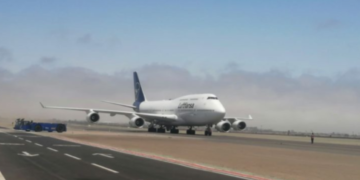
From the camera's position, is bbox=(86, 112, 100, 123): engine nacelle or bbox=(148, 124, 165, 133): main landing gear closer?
bbox=(86, 112, 100, 123): engine nacelle

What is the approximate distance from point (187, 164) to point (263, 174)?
4.38 m

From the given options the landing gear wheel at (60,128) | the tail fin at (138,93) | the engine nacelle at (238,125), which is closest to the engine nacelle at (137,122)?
the landing gear wheel at (60,128)

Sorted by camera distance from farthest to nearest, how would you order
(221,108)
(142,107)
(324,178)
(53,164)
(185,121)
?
(142,107) < (185,121) < (221,108) < (53,164) < (324,178)

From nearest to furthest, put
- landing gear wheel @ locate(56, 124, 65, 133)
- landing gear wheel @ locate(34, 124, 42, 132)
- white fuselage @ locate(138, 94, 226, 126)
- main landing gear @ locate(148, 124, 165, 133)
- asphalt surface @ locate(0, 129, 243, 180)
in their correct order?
asphalt surface @ locate(0, 129, 243, 180) → white fuselage @ locate(138, 94, 226, 126) → landing gear wheel @ locate(56, 124, 65, 133) → landing gear wheel @ locate(34, 124, 42, 132) → main landing gear @ locate(148, 124, 165, 133)

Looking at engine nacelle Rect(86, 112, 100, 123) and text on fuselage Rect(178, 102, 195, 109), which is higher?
text on fuselage Rect(178, 102, 195, 109)

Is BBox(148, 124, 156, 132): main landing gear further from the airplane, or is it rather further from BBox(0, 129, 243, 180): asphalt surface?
BBox(0, 129, 243, 180): asphalt surface

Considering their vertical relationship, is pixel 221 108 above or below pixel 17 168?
above

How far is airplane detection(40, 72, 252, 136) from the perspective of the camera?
189ft

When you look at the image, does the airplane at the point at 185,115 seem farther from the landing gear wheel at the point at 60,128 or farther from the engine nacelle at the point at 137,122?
the landing gear wheel at the point at 60,128

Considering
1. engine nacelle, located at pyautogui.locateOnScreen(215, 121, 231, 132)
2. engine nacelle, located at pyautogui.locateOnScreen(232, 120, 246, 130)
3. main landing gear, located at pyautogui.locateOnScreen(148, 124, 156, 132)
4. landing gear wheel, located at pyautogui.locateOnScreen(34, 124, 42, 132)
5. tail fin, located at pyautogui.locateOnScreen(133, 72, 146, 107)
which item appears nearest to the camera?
engine nacelle, located at pyautogui.locateOnScreen(215, 121, 231, 132)

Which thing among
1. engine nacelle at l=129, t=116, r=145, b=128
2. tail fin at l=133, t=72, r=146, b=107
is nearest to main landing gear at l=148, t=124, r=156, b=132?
engine nacelle at l=129, t=116, r=145, b=128

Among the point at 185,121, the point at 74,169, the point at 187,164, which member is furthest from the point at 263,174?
the point at 185,121

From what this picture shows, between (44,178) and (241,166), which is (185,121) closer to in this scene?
(241,166)

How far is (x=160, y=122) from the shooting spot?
226 feet
